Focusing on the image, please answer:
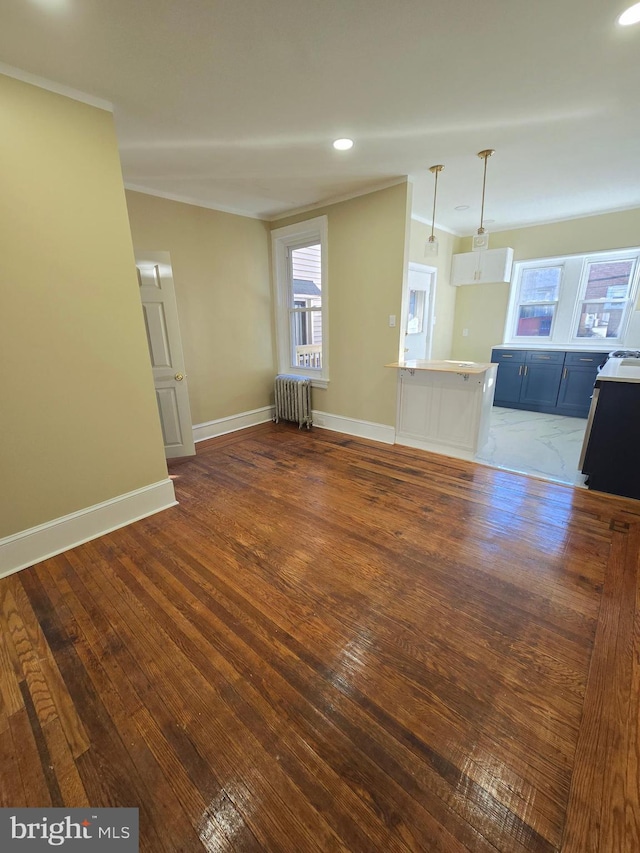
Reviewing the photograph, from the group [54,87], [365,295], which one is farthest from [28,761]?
[365,295]

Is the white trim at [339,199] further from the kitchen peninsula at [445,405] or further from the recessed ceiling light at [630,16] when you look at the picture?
the recessed ceiling light at [630,16]

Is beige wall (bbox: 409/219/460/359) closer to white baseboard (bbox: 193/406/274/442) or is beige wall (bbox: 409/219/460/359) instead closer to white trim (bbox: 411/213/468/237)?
white trim (bbox: 411/213/468/237)

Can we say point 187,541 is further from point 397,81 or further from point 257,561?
point 397,81

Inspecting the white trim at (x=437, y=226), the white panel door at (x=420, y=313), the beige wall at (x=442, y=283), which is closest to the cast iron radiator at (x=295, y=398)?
the white panel door at (x=420, y=313)

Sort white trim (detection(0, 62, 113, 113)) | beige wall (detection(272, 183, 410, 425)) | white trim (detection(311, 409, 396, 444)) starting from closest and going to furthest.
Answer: white trim (detection(0, 62, 113, 113))
beige wall (detection(272, 183, 410, 425))
white trim (detection(311, 409, 396, 444))

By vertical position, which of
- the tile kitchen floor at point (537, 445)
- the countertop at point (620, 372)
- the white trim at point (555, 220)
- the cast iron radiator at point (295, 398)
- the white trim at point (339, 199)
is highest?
the white trim at point (555, 220)

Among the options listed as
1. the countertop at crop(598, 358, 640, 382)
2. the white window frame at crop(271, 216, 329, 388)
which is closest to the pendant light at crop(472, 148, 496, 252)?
the countertop at crop(598, 358, 640, 382)

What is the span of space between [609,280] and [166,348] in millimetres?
5996

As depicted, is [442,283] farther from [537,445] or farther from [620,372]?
[620,372]

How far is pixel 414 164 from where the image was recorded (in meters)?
3.10

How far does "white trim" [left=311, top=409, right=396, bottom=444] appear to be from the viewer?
4234 millimetres

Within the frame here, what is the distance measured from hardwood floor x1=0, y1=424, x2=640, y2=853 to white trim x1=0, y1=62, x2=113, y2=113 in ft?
9.03

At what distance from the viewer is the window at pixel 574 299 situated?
486 centimetres

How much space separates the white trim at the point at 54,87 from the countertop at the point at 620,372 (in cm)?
404
